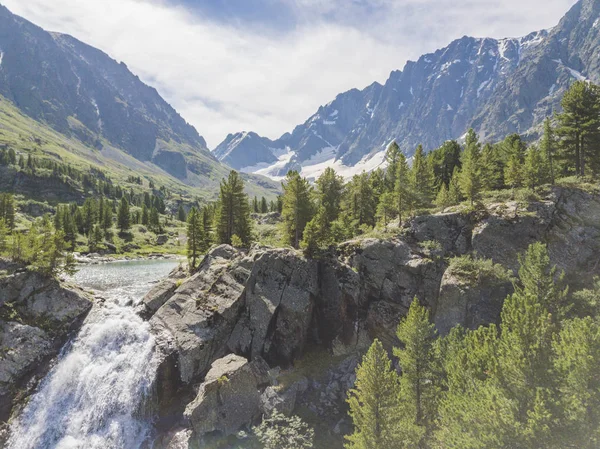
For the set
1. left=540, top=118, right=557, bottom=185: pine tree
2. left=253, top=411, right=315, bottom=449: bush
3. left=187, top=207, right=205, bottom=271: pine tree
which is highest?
left=540, top=118, right=557, bottom=185: pine tree

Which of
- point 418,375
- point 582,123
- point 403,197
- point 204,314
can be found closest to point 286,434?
point 418,375

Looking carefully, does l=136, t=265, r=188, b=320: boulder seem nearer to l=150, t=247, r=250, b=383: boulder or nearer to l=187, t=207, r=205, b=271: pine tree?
l=150, t=247, r=250, b=383: boulder

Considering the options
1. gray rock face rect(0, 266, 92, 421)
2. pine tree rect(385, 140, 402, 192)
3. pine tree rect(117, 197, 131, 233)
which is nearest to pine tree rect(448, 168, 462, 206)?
pine tree rect(385, 140, 402, 192)

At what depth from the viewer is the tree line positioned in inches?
717

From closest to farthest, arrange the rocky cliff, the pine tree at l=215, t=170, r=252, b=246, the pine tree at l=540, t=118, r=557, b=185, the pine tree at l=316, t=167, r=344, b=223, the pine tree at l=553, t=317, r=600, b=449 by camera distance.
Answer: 1. the pine tree at l=553, t=317, r=600, b=449
2. the rocky cliff
3. the pine tree at l=540, t=118, r=557, b=185
4. the pine tree at l=215, t=170, r=252, b=246
5. the pine tree at l=316, t=167, r=344, b=223

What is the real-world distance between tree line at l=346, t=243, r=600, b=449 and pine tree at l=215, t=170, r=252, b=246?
39660 millimetres

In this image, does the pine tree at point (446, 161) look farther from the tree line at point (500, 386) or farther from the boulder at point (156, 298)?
the boulder at point (156, 298)

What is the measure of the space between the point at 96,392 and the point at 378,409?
28.2 metres

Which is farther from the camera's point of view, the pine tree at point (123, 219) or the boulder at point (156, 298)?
the pine tree at point (123, 219)

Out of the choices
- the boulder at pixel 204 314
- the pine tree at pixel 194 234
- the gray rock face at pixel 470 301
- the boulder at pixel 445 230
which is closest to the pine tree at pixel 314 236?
the boulder at pixel 204 314

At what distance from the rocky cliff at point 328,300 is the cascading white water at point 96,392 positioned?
2571 mm

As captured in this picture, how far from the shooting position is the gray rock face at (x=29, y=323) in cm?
3322

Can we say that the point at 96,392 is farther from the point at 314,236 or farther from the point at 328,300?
the point at 314,236

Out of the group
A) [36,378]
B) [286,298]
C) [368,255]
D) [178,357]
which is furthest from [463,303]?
[36,378]
